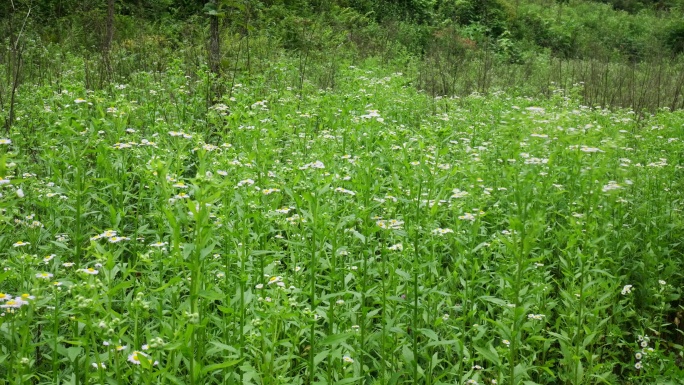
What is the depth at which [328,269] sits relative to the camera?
3701 mm

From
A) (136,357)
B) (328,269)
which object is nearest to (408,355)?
(328,269)

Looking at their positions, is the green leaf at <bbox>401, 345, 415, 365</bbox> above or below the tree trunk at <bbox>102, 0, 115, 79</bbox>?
below

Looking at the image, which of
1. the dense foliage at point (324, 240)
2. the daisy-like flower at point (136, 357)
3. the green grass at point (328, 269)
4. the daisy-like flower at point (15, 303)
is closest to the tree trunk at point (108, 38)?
the dense foliage at point (324, 240)

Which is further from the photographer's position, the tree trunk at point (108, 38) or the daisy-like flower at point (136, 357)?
the tree trunk at point (108, 38)

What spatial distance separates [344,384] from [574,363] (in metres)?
1.41

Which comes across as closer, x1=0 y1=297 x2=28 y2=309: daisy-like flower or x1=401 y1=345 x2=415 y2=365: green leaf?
x1=0 y1=297 x2=28 y2=309: daisy-like flower

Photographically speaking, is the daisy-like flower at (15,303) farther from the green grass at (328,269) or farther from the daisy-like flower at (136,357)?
the daisy-like flower at (136,357)

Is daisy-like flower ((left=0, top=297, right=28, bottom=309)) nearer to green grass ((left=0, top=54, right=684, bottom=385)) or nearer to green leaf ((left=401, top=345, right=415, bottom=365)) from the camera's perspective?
green grass ((left=0, top=54, right=684, bottom=385))

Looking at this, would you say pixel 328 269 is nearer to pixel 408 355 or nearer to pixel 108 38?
pixel 408 355

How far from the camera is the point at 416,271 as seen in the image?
2926 millimetres

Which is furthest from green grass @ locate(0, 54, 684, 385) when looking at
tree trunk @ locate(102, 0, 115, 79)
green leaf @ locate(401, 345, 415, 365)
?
tree trunk @ locate(102, 0, 115, 79)

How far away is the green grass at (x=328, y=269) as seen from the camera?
2.42 meters

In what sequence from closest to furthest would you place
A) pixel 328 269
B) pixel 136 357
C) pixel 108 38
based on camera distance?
pixel 136 357 < pixel 328 269 < pixel 108 38

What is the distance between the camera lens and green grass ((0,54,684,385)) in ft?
7.93
